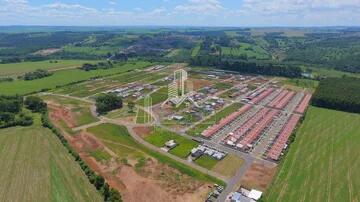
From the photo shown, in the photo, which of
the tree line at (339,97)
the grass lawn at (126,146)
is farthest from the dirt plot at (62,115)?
the tree line at (339,97)

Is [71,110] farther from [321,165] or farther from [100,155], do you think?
[321,165]

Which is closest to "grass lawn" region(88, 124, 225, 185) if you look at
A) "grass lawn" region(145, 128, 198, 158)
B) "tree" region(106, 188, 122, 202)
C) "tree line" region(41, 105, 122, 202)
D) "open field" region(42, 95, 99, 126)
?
"grass lawn" region(145, 128, 198, 158)

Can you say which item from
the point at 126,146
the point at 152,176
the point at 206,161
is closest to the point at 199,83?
the point at 126,146

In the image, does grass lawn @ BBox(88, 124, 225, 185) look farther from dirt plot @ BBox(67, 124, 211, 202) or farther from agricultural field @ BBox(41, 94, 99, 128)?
agricultural field @ BBox(41, 94, 99, 128)

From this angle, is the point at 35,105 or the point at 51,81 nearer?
the point at 35,105

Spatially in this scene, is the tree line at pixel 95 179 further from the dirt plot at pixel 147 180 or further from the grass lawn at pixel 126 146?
the grass lawn at pixel 126 146

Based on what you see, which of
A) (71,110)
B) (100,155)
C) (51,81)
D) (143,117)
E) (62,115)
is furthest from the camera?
(51,81)

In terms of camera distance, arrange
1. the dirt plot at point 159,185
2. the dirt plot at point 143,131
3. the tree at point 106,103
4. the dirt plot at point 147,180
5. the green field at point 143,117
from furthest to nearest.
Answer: the tree at point 106,103
the green field at point 143,117
the dirt plot at point 143,131
the dirt plot at point 147,180
the dirt plot at point 159,185

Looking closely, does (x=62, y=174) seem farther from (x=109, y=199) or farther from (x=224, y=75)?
(x=224, y=75)
